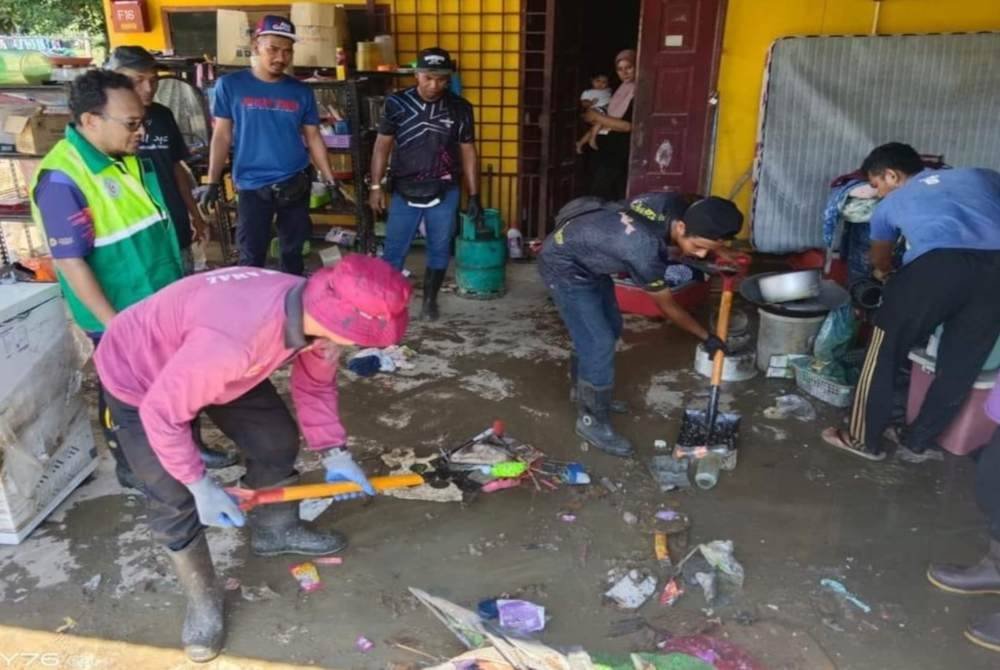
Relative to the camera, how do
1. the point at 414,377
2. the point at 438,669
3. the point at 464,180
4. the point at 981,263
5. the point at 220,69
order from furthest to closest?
the point at 220,69 → the point at 464,180 → the point at 414,377 → the point at 981,263 → the point at 438,669

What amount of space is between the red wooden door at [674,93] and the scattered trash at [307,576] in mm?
4749

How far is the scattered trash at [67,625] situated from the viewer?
8.39 ft

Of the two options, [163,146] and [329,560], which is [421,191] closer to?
[163,146]

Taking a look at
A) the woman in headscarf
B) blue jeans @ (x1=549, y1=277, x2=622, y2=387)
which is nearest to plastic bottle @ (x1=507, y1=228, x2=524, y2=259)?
the woman in headscarf

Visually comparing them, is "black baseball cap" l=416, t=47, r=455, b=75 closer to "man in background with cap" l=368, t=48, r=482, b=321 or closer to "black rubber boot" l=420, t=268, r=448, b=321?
"man in background with cap" l=368, t=48, r=482, b=321

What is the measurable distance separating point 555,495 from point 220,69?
15.9 ft

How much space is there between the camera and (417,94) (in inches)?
197

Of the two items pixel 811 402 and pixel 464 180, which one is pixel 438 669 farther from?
pixel 464 180

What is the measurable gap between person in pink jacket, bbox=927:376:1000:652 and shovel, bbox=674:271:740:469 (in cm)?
100

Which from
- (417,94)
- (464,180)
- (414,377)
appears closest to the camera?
(414,377)

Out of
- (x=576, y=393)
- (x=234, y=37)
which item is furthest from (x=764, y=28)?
(x=234, y=37)

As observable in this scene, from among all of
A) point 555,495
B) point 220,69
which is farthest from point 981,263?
point 220,69

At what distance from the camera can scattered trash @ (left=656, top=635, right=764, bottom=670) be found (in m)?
2.43

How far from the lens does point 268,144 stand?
4496 millimetres
